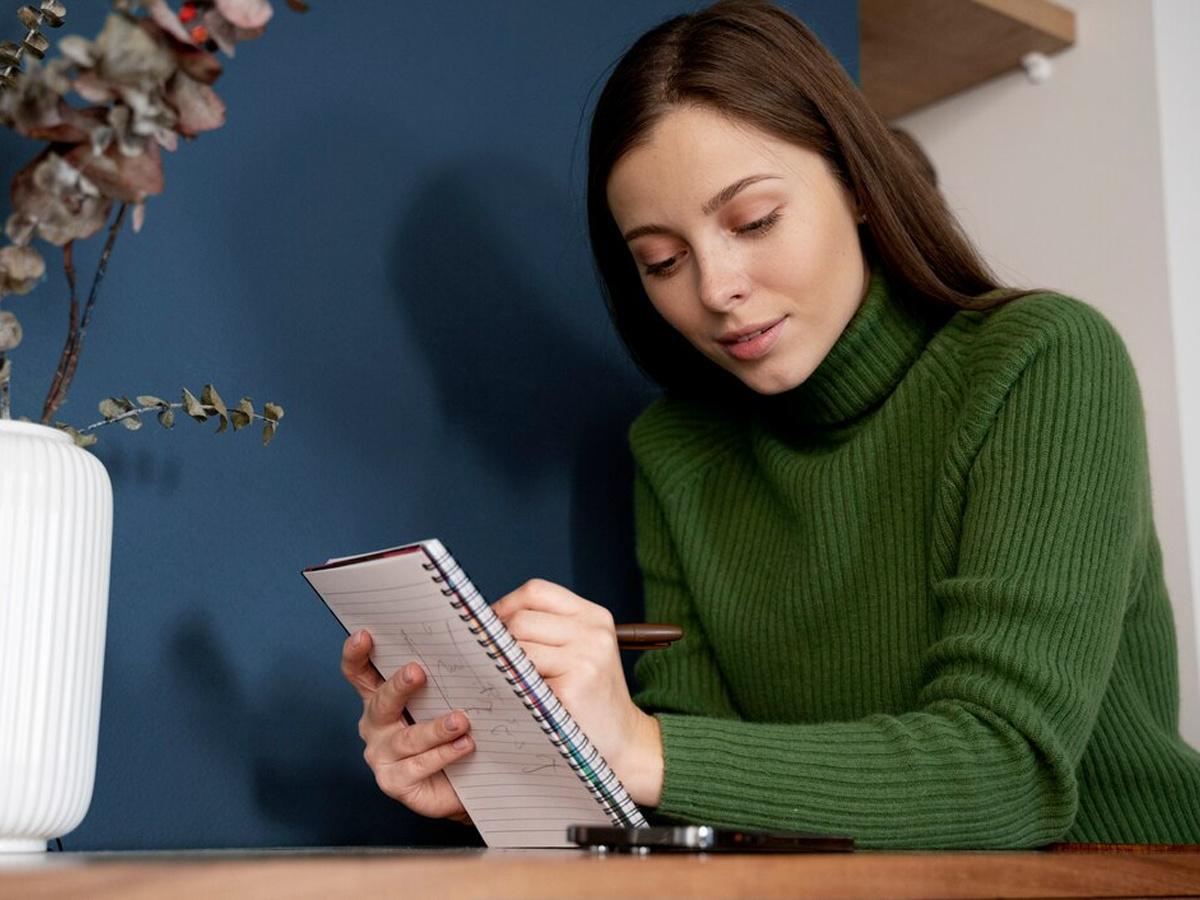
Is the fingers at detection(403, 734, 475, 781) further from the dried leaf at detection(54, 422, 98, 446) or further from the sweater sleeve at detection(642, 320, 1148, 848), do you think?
the dried leaf at detection(54, 422, 98, 446)

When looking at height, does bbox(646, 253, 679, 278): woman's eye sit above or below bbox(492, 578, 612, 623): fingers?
above

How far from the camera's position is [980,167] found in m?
2.35

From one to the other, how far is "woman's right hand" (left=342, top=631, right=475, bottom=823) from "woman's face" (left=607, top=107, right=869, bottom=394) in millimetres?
428

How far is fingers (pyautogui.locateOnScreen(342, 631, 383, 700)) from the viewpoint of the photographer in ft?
3.12

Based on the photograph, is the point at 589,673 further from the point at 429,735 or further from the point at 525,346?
the point at 525,346

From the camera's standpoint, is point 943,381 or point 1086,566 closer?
point 1086,566

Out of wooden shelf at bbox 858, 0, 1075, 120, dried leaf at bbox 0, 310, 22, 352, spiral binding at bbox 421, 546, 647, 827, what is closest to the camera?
spiral binding at bbox 421, 546, 647, 827

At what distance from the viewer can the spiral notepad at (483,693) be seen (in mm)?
778

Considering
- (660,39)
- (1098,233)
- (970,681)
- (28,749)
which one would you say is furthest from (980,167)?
(28,749)

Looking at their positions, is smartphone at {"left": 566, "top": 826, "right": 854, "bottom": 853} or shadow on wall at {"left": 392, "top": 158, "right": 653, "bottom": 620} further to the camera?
shadow on wall at {"left": 392, "top": 158, "right": 653, "bottom": 620}

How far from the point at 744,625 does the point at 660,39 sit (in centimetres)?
55

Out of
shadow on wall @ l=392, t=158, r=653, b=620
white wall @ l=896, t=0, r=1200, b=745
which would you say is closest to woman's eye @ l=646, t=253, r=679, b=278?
shadow on wall @ l=392, t=158, r=653, b=620

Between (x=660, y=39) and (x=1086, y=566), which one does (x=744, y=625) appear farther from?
(x=660, y=39)

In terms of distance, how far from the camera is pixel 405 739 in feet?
3.17
